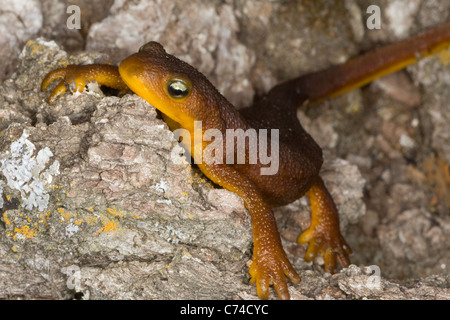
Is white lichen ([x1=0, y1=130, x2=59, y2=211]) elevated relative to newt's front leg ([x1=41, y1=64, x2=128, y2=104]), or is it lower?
lower

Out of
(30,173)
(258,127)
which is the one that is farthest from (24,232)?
(258,127)

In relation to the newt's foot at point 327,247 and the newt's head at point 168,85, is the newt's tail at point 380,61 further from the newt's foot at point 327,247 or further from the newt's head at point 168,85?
the newt's head at point 168,85

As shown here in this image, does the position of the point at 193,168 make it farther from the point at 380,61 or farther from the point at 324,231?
the point at 380,61

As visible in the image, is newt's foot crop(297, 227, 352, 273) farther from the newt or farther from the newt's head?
the newt's head

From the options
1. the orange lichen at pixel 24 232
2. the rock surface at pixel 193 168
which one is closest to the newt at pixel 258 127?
the rock surface at pixel 193 168

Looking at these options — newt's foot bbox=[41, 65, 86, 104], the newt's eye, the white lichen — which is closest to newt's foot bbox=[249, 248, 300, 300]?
the newt's eye

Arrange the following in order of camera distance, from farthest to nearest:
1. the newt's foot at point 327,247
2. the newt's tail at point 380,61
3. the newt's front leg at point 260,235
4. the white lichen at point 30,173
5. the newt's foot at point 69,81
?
the newt's tail at point 380,61, the newt's foot at point 327,247, the newt's foot at point 69,81, the newt's front leg at point 260,235, the white lichen at point 30,173
